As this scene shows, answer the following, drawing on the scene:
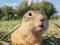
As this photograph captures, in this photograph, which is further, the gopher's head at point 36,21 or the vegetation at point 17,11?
the vegetation at point 17,11

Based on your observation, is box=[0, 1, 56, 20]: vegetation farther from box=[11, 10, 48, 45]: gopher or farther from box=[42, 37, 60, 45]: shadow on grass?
box=[11, 10, 48, 45]: gopher

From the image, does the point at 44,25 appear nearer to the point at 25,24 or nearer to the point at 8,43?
the point at 25,24

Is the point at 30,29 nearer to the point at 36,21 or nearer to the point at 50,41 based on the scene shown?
the point at 36,21

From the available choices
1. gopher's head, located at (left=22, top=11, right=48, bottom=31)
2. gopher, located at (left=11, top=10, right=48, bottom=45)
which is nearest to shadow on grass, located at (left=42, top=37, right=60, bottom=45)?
gopher, located at (left=11, top=10, right=48, bottom=45)

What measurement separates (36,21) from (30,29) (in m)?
0.17

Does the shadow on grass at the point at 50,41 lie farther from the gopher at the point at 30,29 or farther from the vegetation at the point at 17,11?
the vegetation at the point at 17,11

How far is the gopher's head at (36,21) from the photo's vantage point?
3.12 m

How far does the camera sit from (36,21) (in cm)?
313

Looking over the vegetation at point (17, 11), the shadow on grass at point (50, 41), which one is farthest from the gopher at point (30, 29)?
the vegetation at point (17, 11)

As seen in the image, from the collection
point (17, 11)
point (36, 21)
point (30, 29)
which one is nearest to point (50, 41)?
point (30, 29)

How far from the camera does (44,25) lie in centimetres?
318

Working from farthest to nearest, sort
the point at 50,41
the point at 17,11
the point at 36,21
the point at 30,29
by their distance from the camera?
the point at 17,11, the point at 50,41, the point at 30,29, the point at 36,21

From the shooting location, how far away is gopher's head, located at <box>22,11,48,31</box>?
10.2 ft

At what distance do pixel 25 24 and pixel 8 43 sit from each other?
33 cm
